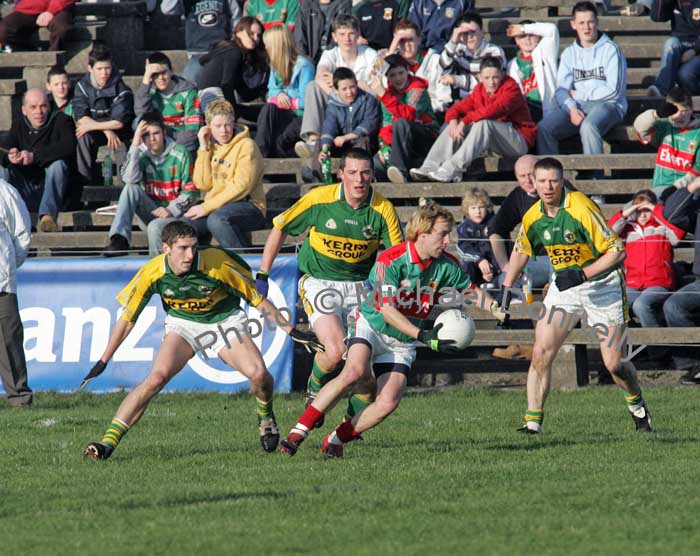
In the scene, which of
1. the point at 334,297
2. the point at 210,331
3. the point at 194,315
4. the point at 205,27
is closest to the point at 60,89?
the point at 205,27

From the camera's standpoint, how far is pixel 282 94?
1639 centimetres

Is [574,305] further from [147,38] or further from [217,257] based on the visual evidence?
[147,38]

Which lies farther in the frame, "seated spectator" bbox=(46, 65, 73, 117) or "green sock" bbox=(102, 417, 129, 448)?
"seated spectator" bbox=(46, 65, 73, 117)

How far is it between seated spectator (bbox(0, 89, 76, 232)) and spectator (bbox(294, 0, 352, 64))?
322cm

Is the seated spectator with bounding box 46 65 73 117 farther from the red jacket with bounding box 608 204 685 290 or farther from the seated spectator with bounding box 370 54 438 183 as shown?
the red jacket with bounding box 608 204 685 290

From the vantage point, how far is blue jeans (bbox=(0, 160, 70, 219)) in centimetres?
1577

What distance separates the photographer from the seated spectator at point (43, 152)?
15.8 m

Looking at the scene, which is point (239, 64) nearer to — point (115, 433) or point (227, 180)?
point (227, 180)

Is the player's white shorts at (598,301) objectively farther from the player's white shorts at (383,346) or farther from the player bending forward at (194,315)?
the player bending forward at (194,315)

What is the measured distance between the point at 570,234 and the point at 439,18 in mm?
7179

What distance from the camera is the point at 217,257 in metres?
9.77

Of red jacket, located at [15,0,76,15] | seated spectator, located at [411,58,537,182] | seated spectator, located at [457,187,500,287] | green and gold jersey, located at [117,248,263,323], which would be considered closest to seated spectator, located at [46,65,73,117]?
red jacket, located at [15,0,76,15]

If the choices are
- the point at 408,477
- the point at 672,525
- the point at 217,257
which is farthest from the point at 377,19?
the point at 672,525

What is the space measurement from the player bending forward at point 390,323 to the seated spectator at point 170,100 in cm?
705
